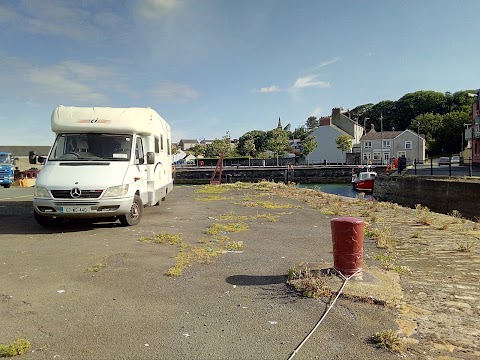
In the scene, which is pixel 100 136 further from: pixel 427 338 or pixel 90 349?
pixel 427 338

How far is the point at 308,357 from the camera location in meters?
3.07

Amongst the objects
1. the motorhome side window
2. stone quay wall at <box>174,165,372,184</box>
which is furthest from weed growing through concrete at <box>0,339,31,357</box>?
stone quay wall at <box>174,165,372,184</box>

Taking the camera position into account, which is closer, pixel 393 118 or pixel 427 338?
pixel 427 338

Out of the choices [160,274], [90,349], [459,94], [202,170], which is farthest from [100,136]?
[459,94]

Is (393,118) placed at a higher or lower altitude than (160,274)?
higher

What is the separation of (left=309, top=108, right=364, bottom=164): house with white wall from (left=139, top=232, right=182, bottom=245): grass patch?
76195 millimetres

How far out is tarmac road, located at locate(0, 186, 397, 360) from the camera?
3230 millimetres

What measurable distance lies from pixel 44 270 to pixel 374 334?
4649 millimetres

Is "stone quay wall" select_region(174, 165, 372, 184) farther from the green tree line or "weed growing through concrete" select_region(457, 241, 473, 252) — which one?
"weed growing through concrete" select_region(457, 241, 473, 252)

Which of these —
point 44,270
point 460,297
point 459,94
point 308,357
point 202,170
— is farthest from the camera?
point 459,94

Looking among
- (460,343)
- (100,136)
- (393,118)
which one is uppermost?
(393,118)

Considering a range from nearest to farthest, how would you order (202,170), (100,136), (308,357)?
(308,357)
(100,136)
(202,170)

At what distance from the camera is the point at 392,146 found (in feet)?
256

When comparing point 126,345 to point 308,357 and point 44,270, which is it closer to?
point 308,357
